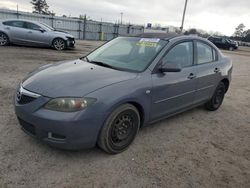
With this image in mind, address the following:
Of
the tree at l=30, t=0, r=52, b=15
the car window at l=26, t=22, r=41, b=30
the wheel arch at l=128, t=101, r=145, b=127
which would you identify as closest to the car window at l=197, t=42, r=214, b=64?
the wheel arch at l=128, t=101, r=145, b=127

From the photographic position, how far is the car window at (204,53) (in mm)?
4668

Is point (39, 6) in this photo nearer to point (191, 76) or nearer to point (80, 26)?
point (80, 26)

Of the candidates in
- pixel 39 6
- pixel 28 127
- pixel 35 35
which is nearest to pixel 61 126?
pixel 28 127

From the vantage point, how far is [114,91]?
3.06 metres

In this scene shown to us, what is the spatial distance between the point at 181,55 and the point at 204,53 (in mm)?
881

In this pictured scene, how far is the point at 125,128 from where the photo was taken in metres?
3.41

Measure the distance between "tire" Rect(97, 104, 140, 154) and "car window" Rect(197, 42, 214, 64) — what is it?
6.41ft

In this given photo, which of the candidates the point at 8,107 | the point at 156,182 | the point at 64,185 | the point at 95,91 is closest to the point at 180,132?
the point at 156,182

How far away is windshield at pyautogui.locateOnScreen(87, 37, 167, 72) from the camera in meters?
3.73

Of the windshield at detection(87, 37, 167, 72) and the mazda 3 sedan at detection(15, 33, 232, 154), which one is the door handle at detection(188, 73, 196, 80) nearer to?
the mazda 3 sedan at detection(15, 33, 232, 154)

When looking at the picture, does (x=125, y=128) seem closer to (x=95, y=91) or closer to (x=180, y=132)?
(x=95, y=91)

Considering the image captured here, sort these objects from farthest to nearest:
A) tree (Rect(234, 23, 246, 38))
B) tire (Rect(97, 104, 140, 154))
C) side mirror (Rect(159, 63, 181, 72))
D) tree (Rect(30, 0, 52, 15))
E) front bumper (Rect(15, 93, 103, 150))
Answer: tree (Rect(234, 23, 246, 38))
tree (Rect(30, 0, 52, 15))
side mirror (Rect(159, 63, 181, 72))
tire (Rect(97, 104, 140, 154))
front bumper (Rect(15, 93, 103, 150))

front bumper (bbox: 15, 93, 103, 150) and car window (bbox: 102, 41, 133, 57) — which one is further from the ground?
car window (bbox: 102, 41, 133, 57)

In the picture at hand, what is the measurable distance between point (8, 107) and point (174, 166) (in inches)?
124
